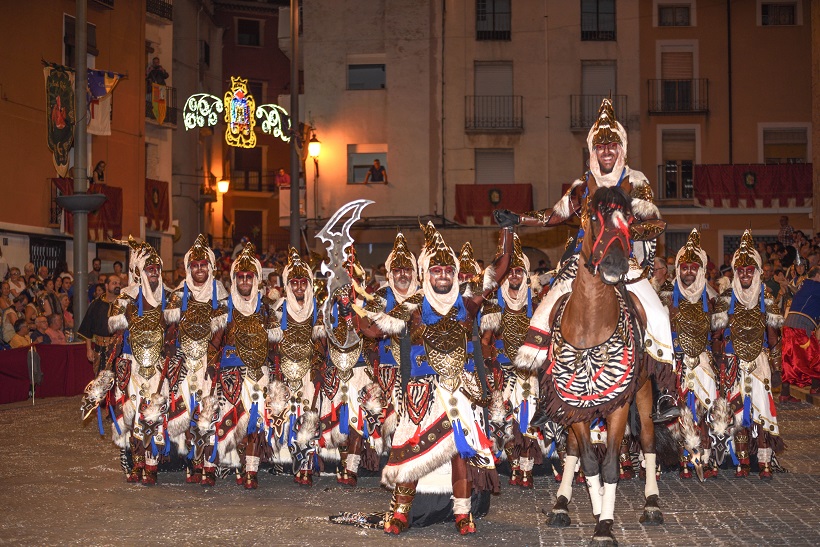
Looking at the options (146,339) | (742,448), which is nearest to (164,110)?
(146,339)

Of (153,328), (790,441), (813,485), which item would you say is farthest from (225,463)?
(790,441)

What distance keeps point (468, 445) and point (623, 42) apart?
106 feet

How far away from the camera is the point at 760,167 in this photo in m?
39.3

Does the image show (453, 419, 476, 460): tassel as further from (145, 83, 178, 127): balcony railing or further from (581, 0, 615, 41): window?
(145, 83, 178, 127): balcony railing

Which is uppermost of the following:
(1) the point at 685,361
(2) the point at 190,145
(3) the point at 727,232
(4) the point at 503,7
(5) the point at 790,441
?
(4) the point at 503,7

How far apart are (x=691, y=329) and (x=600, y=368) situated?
12.3ft

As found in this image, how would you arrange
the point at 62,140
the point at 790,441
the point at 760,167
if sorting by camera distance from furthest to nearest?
the point at 760,167 < the point at 62,140 < the point at 790,441

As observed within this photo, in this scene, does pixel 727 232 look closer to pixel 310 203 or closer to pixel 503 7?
pixel 503 7

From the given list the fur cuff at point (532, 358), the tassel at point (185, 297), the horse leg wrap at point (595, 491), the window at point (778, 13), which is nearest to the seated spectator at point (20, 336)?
the tassel at point (185, 297)

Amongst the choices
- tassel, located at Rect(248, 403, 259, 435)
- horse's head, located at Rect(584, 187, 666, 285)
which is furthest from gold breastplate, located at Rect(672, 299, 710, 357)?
tassel, located at Rect(248, 403, 259, 435)

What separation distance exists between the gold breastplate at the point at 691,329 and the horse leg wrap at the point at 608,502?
12.5 ft

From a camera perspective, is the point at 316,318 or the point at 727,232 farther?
the point at 727,232

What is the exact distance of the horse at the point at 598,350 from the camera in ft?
29.2

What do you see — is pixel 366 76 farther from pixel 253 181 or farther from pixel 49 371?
pixel 49 371
